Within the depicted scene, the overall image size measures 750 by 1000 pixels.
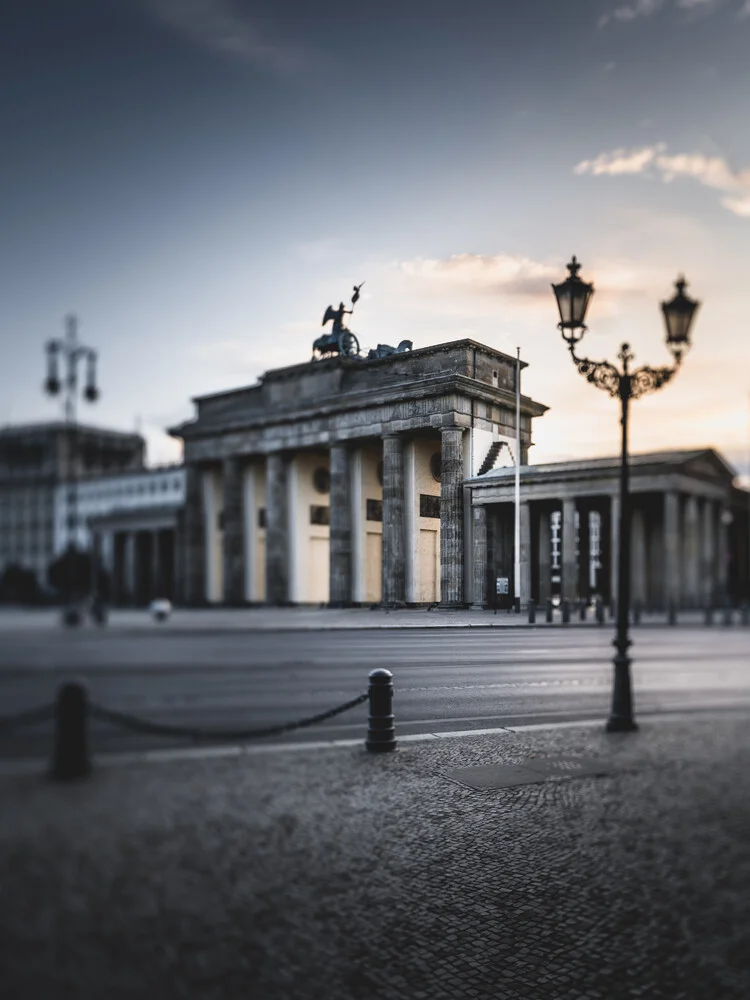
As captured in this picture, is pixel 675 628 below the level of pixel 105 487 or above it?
below

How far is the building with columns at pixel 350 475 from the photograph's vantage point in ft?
16.4

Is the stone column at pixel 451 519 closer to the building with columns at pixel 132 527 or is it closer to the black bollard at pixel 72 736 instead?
the building with columns at pixel 132 527

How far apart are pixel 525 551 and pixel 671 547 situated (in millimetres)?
1909

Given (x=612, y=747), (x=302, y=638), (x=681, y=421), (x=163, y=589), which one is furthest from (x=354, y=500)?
(x=612, y=747)

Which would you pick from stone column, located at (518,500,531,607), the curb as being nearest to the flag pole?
stone column, located at (518,500,531,607)

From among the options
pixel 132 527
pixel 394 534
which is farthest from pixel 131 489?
pixel 394 534

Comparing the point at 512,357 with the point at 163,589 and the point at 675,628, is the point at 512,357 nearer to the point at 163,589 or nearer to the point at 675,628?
Result: the point at 163,589

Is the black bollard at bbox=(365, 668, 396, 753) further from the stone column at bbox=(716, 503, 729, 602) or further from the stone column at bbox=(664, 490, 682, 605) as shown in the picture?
the stone column at bbox=(716, 503, 729, 602)

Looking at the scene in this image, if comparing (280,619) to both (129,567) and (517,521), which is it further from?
(517,521)

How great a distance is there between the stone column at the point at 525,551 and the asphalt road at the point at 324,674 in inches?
13.9

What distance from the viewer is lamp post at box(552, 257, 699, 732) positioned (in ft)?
23.4

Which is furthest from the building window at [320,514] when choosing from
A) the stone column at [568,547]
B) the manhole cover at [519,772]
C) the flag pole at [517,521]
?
the manhole cover at [519,772]

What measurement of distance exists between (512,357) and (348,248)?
1242 mm

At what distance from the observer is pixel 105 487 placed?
3598mm
